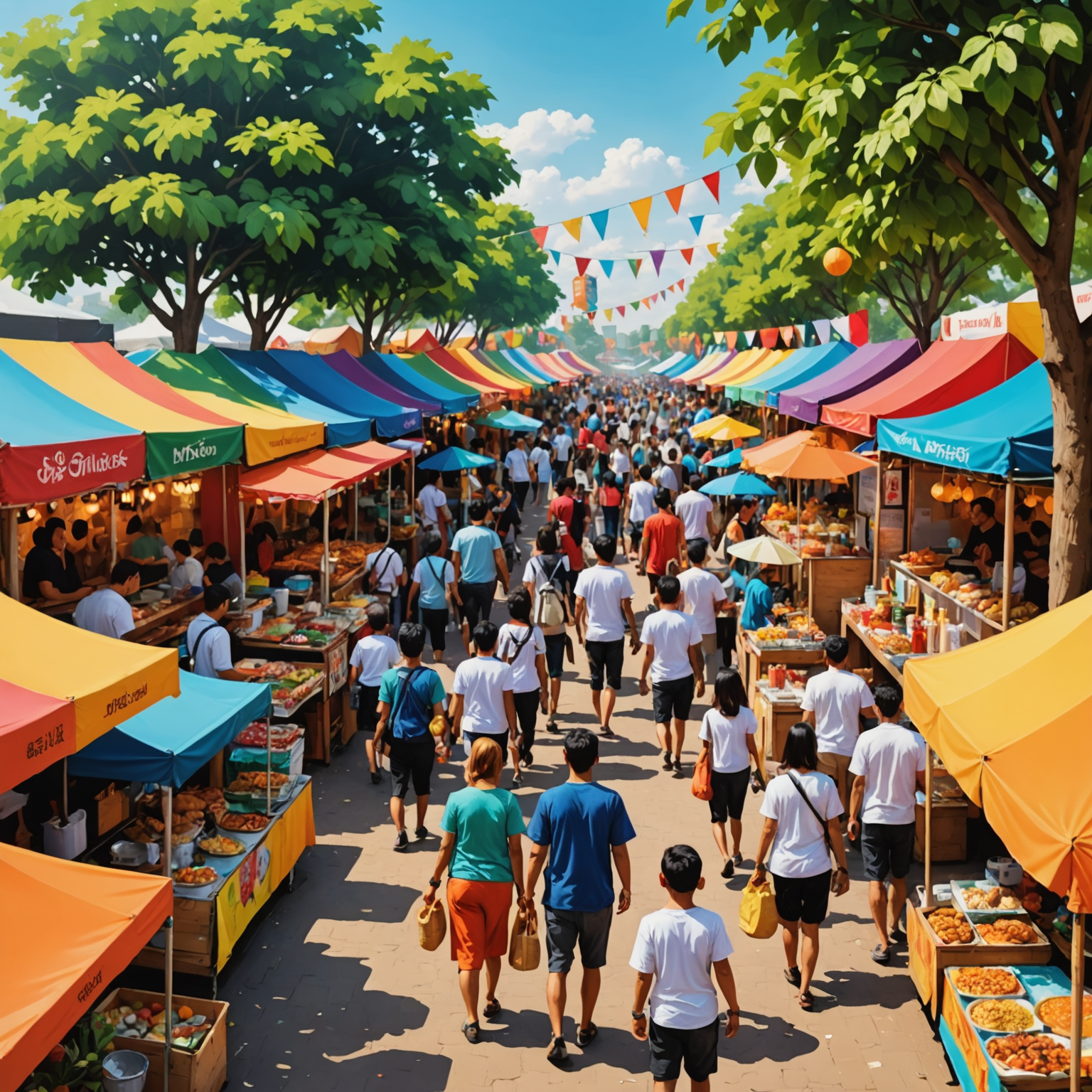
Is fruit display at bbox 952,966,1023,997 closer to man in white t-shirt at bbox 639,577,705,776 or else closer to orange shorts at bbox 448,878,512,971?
orange shorts at bbox 448,878,512,971

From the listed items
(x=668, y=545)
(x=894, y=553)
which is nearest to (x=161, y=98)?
(x=668, y=545)

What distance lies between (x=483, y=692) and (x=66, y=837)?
9.59ft

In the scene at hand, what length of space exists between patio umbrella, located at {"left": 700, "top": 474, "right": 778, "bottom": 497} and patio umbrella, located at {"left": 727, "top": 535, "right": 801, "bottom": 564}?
2057 mm

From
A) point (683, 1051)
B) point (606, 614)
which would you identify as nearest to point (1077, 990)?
point (683, 1051)

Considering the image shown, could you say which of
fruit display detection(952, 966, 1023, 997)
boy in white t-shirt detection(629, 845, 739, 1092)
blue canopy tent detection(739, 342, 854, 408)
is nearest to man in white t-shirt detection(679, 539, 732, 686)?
fruit display detection(952, 966, 1023, 997)

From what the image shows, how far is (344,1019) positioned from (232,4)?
13417mm

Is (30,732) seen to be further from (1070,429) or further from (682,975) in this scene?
(1070,429)

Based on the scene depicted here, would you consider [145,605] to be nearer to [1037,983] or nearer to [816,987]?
[816,987]

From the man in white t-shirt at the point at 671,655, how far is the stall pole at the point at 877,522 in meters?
3.46

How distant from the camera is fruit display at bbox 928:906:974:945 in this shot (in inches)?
231

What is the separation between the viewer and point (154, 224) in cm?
1316

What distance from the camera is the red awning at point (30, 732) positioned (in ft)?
13.5

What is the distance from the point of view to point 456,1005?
19.9ft

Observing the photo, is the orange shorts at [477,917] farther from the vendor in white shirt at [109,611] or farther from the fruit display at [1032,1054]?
the vendor in white shirt at [109,611]
